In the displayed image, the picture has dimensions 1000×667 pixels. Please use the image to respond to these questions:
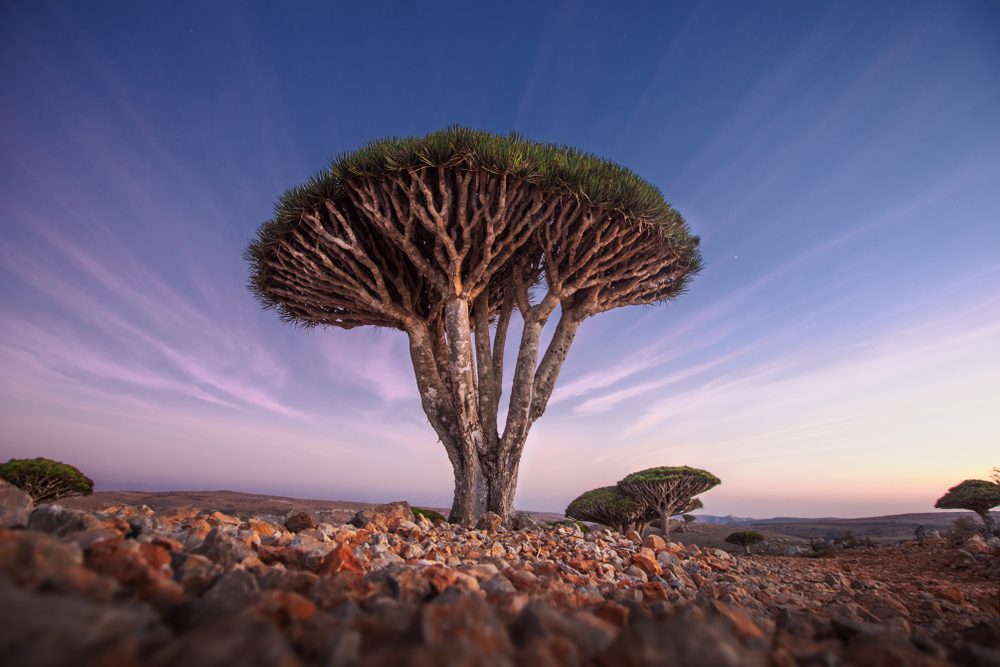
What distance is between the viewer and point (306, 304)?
11.2m

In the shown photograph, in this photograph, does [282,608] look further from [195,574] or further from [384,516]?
[384,516]

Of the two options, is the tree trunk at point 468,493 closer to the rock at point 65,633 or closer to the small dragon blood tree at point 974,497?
the rock at point 65,633

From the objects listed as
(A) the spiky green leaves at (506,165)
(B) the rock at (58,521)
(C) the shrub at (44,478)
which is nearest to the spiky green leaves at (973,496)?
(A) the spiky green leaves at (506,165)

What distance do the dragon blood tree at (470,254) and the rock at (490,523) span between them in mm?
793

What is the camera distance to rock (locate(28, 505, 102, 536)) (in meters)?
2.16

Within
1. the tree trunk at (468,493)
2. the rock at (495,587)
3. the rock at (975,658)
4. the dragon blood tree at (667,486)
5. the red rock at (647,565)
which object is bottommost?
the red rock at (647,565)

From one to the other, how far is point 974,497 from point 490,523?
30.0 metres

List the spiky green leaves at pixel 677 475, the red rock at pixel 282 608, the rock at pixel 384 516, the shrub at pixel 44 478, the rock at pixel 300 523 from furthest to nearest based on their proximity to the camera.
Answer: the spiky green leaves at pixel 677 475 < the shrub at pixel 44 478 < the rock at pixel 384 516 < the rock at pixel 300 523 < the red rock at pixel 282 608

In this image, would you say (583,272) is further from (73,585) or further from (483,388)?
(73,585)

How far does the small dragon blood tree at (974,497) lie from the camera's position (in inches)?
878

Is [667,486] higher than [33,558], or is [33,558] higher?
[667,486]

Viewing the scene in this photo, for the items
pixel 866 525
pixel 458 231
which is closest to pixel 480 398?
pixel 458 231

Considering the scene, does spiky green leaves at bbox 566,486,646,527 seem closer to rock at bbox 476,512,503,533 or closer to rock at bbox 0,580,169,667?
rock at bbox 476,512,503,533

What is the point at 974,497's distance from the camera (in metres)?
22.8
